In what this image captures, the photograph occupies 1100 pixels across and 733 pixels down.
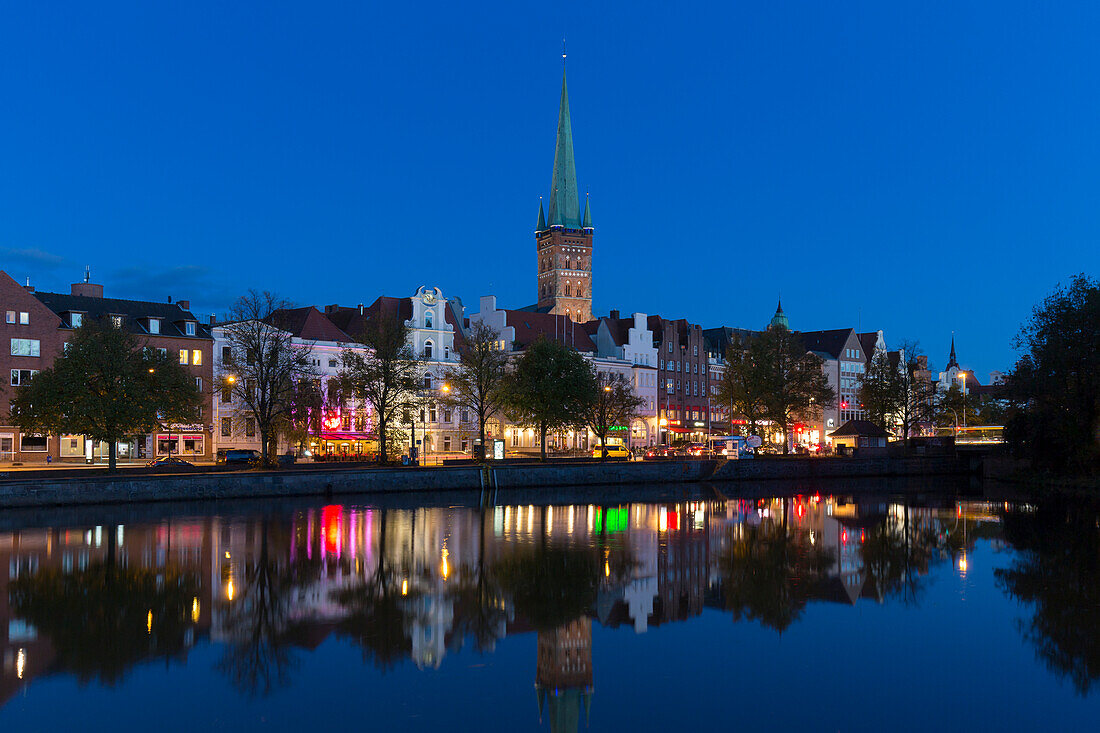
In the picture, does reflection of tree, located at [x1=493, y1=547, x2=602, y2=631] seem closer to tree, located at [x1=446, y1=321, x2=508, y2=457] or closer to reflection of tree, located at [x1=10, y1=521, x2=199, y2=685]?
reflection of tree, located at [x1=10, y1=521, x2=199, y2=685]

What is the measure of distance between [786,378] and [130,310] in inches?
2641

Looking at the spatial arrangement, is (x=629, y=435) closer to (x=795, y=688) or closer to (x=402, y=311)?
(x=402, y=311)

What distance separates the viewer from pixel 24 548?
37.8m

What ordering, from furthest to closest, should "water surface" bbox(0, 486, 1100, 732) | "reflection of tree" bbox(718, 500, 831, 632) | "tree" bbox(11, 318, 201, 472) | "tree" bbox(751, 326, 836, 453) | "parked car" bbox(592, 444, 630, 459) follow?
1. "tree" bbox(751, 326, 836, 453)
2. "parked car" bbox(592, 444, 630, 459)
3. "tree" bbox(11, 318, 201, 472)
4. "reflection of tree" bbox(718, 500, 831, 632)
5. "water surface" bbox(0, 486, 1100, 732)

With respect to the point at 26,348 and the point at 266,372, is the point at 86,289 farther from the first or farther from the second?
Result: the point at 266,372

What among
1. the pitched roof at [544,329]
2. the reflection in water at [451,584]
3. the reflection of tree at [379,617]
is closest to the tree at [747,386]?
the pitched roof at [544,329]

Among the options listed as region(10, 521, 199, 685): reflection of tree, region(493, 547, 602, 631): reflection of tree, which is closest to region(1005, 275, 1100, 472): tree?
region(493, 547, 602, 631): reflection of tree

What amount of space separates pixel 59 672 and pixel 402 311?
279 feet

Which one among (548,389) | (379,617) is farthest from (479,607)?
(548,389)

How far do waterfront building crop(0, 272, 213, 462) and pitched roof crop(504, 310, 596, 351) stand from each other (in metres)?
37.2

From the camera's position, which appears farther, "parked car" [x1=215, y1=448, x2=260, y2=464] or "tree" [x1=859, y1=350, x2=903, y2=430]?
"tree" [x1=859, y1=350, x2=903, y2=430]

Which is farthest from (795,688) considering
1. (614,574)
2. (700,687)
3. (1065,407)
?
(1065,407)

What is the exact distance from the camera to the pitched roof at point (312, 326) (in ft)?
313

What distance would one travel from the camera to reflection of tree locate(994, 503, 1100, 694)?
22344mm
